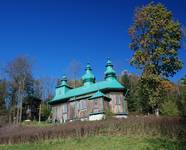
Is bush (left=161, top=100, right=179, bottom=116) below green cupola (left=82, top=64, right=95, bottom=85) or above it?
below

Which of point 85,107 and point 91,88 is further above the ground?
point 91,88

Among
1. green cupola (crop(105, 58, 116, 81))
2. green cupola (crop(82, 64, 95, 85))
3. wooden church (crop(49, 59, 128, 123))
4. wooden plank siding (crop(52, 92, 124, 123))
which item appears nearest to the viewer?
wooden plank siding (crop(52, 92, 124, 123))

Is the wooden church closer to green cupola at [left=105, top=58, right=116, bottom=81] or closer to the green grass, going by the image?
green cupola at [left=105, top=58, right=116, bottom=81]

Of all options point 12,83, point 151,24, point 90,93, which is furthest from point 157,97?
point 12,83

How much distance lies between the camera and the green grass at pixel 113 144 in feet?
51.9

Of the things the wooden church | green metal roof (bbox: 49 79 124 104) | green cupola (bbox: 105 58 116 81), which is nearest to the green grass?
the wooden church

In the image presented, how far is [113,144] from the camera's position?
17.5 meters

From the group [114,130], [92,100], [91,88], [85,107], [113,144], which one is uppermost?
[91,88]

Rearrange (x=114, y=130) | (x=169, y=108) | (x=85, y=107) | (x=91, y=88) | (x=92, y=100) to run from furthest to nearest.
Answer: (x=91, y=88), (x=85, y=107), (x=92, y=100), (x=169, y=108), (x=114, y=130)

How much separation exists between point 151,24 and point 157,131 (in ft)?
61.3

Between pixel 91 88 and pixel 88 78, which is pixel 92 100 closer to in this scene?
pixel 91 88

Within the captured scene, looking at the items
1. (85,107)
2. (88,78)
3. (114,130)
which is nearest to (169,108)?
(114,130)

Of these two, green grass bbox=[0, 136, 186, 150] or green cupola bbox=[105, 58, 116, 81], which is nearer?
green grass bbox=[0, 136, 186, 150]

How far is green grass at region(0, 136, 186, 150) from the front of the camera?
15.8 metres
